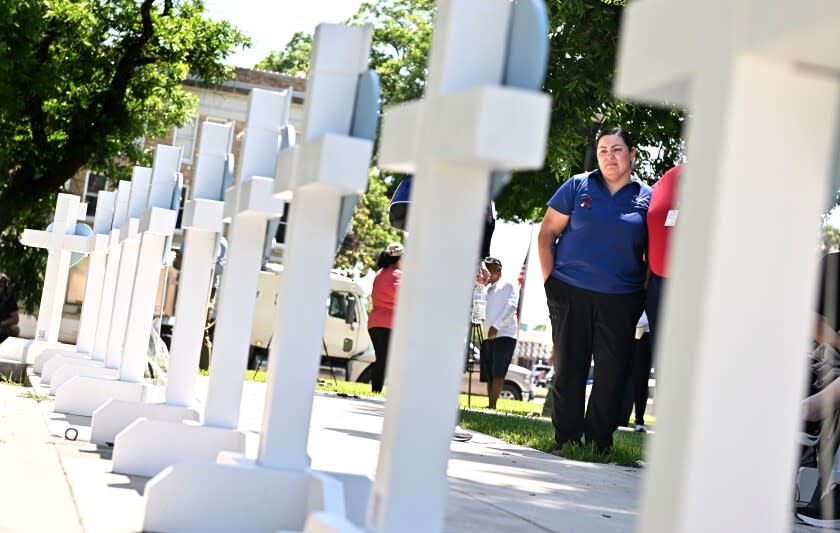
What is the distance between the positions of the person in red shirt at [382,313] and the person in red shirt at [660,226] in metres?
6.16

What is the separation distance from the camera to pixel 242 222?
167 inches

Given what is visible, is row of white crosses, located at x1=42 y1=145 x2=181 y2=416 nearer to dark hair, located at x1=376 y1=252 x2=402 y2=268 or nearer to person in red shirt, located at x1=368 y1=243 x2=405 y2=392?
person in red shirt, located at x1=368 y1=243 x2=405 y2=392

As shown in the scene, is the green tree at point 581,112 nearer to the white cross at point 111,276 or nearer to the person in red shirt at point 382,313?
the person in red shirt at point 382,313

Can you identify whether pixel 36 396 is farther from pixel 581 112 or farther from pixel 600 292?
pixel 581 112

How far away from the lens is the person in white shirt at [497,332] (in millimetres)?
13062

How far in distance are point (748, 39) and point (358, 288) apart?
24.6 metres

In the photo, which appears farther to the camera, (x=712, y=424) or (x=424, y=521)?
(x=424, y=521)

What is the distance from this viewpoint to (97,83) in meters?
25.8

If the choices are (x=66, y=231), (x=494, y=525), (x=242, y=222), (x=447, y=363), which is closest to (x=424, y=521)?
(x=447, y=363)

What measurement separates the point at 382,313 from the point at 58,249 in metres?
3.59

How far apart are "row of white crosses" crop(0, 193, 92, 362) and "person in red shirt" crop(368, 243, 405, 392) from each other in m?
3.33

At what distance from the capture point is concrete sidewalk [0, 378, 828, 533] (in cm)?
350

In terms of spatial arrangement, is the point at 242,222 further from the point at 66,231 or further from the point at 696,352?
the point at 66,231

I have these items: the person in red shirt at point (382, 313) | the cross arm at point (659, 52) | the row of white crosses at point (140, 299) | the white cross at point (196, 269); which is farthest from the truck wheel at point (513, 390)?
the cross arm at point (659, 52)
